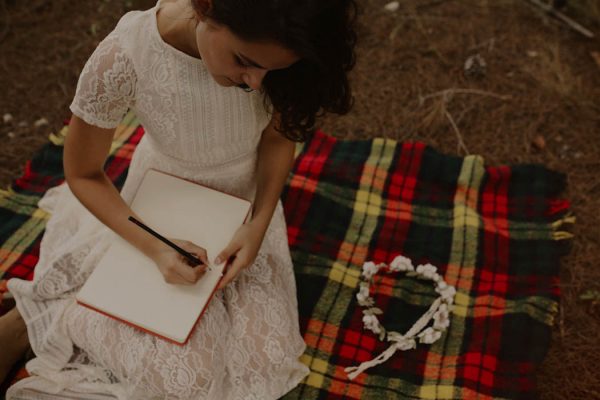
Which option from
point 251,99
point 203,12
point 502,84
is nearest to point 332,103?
point 251,99

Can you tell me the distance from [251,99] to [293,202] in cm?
78

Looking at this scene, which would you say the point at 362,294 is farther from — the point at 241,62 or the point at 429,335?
the point at 241,62

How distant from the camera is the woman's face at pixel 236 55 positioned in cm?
111

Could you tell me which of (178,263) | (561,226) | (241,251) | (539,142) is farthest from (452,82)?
(178,263)

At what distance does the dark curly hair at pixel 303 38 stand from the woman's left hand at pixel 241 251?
311 millimetres

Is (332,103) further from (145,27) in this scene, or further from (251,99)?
(145,27)

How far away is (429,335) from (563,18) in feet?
5.65

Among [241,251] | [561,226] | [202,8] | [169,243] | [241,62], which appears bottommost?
[561,226]

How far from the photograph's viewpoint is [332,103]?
1378mm

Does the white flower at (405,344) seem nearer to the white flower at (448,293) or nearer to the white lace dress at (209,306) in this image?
the white flower at (448,293)

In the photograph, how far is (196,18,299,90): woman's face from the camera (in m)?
1.11

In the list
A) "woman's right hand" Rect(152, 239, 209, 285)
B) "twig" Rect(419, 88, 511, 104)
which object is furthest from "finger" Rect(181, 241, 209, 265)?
"twig" Rect(419, 88, 511, 104)

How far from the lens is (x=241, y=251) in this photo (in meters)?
1.52

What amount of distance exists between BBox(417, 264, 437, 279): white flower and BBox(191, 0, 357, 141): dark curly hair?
771mm
